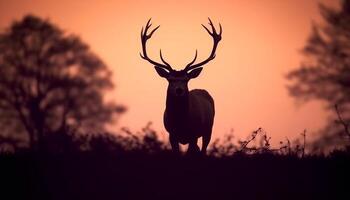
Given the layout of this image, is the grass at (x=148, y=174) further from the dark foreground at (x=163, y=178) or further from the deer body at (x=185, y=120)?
the deer body at (x=185, y=120)

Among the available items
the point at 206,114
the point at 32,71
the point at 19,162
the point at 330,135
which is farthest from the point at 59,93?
the point at 19,162

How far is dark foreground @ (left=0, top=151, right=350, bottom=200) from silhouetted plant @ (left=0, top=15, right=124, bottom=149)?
20.8 metres

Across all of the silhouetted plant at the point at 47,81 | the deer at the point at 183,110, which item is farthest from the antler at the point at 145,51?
the silhouetted plant at the point at 47,81

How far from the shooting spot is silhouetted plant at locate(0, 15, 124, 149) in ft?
92.0

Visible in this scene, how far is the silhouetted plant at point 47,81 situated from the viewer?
2803 cm

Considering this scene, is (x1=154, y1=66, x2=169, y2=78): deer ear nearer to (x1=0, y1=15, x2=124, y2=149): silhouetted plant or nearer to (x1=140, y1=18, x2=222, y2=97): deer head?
(x1=140, y1=18, x2=222, y2=97): deer head

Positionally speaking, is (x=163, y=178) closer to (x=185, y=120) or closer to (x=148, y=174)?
(x=148, y=174)

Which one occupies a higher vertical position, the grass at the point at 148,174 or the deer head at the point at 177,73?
the deer head at the point at 177,73

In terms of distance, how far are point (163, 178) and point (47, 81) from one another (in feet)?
77.3

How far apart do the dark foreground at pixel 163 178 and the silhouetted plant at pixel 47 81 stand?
2081 cm

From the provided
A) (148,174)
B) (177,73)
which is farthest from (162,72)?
(148,174)

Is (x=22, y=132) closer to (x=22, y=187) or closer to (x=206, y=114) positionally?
(x=206, y=114)

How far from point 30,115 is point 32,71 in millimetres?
2018

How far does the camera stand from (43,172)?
6387 millimetres
